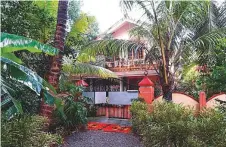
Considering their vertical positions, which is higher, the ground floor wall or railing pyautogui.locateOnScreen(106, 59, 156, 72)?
railing pyautogui.locateOnScreen(106, 59, 156, 72)

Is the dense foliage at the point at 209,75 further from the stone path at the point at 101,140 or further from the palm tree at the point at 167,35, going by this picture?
the stone path at the point at 101,140

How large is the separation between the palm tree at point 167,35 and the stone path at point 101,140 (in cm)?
188

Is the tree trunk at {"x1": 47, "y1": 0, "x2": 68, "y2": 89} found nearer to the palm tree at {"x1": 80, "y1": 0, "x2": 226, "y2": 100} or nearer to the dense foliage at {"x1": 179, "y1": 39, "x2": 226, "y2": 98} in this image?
the palm tree at {"x1": 80, "y1": 0, "x2": 226, "y2": 100}

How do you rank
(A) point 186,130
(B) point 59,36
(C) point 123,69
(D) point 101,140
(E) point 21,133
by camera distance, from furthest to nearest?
(C) point 123,69, (D) point 101,140, (B) point 59,36, (A) point 186,130, (E) point 21,133

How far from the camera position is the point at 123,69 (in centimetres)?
1686

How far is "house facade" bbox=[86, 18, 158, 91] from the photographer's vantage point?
640 inches

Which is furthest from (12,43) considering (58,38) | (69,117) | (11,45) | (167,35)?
(167,35)

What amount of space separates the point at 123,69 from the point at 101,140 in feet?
29.5

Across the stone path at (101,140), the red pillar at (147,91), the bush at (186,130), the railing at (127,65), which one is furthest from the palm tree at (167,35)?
the railing at (127,65)

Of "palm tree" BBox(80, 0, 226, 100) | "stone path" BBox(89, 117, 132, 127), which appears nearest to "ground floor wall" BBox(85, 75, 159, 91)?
"stone path" BBox(89, 117, 132, 127)

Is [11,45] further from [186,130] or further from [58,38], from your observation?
[186,130]

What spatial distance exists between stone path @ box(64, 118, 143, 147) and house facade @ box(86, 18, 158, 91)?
7308 mm

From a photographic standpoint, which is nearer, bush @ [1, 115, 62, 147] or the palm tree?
bush @ [1, 115, 62, 147]

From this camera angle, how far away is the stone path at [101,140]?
770cm
